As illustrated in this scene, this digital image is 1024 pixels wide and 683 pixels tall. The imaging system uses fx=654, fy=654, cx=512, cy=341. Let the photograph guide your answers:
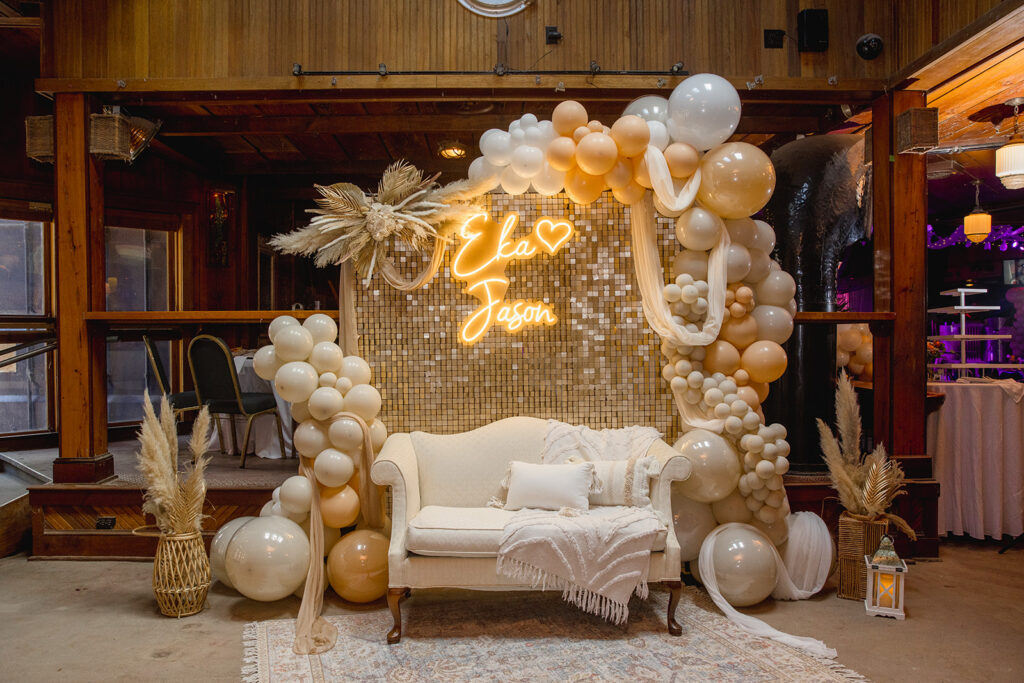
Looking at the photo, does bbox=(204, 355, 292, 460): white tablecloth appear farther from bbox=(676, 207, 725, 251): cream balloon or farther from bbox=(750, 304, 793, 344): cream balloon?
bbox=(750, 304, 793, 344): cream balloon

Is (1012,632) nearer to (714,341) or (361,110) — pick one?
(714,341)

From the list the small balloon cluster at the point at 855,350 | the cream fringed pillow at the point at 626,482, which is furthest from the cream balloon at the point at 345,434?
the small balloon cluster at the point at 855,350

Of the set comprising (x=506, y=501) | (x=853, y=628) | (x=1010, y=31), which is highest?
(x=1010, y=31)

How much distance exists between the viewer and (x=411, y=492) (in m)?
3.18

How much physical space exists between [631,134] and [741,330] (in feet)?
3.86

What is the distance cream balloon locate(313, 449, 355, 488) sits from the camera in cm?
321

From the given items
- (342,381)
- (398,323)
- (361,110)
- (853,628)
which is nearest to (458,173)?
(361,110)

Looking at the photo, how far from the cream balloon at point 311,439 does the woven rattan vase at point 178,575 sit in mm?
660

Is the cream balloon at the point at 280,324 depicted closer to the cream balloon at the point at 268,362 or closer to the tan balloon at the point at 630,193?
the cream balloon at the point at 268,362

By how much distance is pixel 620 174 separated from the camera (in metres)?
3.49

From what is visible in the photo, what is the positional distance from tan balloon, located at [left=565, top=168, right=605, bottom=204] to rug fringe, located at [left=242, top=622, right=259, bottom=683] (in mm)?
2682

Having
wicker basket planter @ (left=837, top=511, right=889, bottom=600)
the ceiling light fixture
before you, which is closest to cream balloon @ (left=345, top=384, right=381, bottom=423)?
wicker basket planter @ (left=837, top=511, right=889, bottom=600)

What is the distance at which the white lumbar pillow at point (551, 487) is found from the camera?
3.20m

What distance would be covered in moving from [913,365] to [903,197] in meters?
1.06
